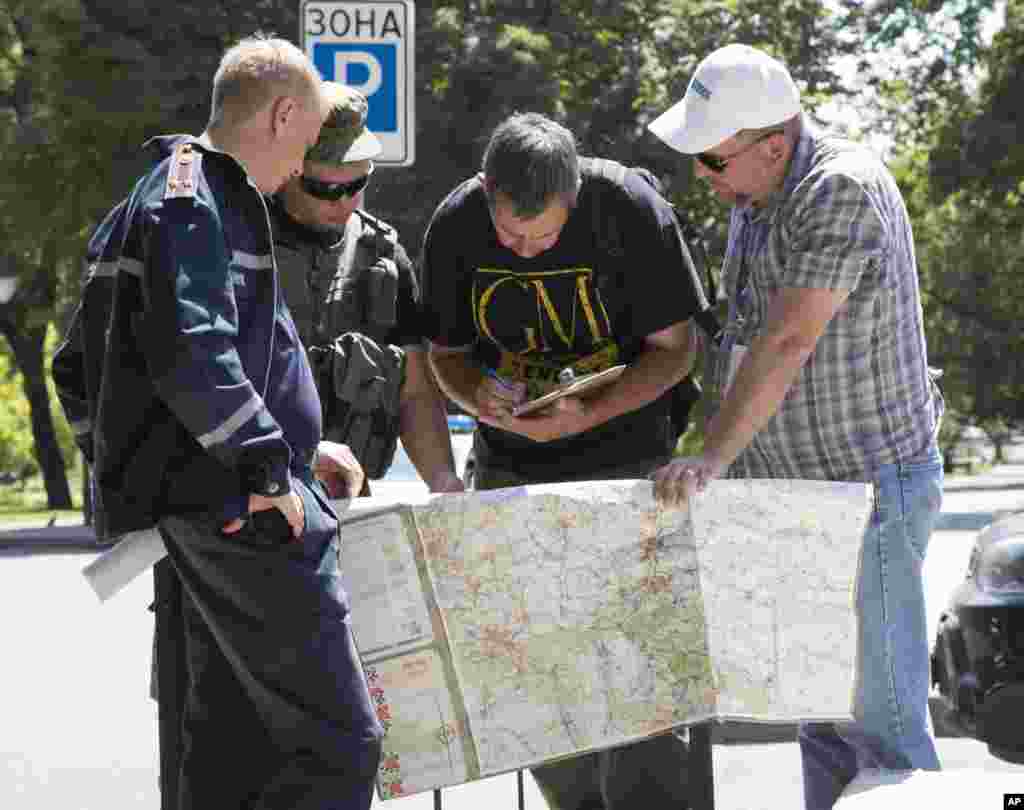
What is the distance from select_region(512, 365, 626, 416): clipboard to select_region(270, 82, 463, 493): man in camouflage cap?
325 millimetres

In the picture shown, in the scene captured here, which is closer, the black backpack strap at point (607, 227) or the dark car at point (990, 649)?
the black backpack strap at point (607, 227)

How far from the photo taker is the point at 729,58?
4.20 metres

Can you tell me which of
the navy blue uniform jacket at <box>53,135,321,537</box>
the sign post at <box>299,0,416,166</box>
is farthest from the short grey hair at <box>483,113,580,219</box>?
the sign post at <box>299,0,416,166</box>

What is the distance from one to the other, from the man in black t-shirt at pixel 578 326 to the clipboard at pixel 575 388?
0.04 meters

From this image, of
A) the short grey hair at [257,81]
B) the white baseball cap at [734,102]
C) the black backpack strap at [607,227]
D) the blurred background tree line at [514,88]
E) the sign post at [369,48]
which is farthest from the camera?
the blurred background tree line at [514,88]

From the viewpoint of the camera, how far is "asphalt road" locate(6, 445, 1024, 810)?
6.92m

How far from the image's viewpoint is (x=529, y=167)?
4.24 meters

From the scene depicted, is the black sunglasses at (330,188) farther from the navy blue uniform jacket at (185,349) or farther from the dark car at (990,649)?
the dark car at (990,649)

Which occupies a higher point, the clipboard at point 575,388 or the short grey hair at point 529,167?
the short grey hair at point 529,167

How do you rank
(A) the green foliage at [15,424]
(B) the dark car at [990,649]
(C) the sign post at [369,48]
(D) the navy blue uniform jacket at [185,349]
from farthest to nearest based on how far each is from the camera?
(A) the green foliage at [15,424], (C) the sign post at [369,48], (B) the dark car at [990,649], (D) the navy blue uniform jacket at [185,349]

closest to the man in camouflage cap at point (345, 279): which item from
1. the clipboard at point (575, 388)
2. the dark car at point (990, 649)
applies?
the clipboard at point (575, 388)

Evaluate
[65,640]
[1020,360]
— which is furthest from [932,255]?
[65,640]

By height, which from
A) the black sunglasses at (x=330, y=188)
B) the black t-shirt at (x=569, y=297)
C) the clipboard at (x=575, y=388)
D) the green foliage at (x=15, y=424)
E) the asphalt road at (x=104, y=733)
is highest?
the black sunglasses at (x=330, y=188)

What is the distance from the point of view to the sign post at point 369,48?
9102mm
